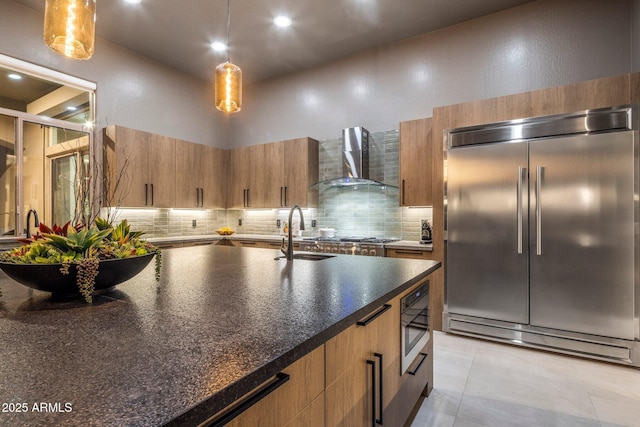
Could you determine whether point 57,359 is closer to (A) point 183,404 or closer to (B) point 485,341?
(A) point 183,404

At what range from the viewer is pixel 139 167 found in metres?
4.05

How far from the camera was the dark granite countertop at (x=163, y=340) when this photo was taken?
51 cm

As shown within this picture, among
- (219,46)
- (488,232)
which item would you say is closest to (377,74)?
(219,46)

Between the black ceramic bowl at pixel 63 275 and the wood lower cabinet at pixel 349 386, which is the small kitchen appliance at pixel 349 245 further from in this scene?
the black ceramic bowl at pixel 63 275

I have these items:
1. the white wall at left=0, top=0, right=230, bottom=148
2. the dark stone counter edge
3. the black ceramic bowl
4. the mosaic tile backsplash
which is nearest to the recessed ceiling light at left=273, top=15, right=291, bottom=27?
the mosaic tile backsplash

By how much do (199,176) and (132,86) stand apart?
1426 millimetres

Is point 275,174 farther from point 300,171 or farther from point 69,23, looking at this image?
point 69,23

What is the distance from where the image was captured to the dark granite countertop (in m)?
0.51

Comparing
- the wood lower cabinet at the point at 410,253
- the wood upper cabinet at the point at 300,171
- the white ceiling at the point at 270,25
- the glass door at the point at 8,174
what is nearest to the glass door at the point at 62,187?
the glass door at the point at 8,174

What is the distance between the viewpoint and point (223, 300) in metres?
1.11

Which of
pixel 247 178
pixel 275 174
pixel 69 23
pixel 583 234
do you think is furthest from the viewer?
pixel 247 178

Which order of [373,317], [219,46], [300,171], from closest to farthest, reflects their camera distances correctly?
[373,317], [219,46], [300,171]

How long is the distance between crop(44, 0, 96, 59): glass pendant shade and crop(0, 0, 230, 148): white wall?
113 inches

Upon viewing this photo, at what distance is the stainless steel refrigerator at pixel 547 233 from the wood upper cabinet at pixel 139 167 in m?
3.48
